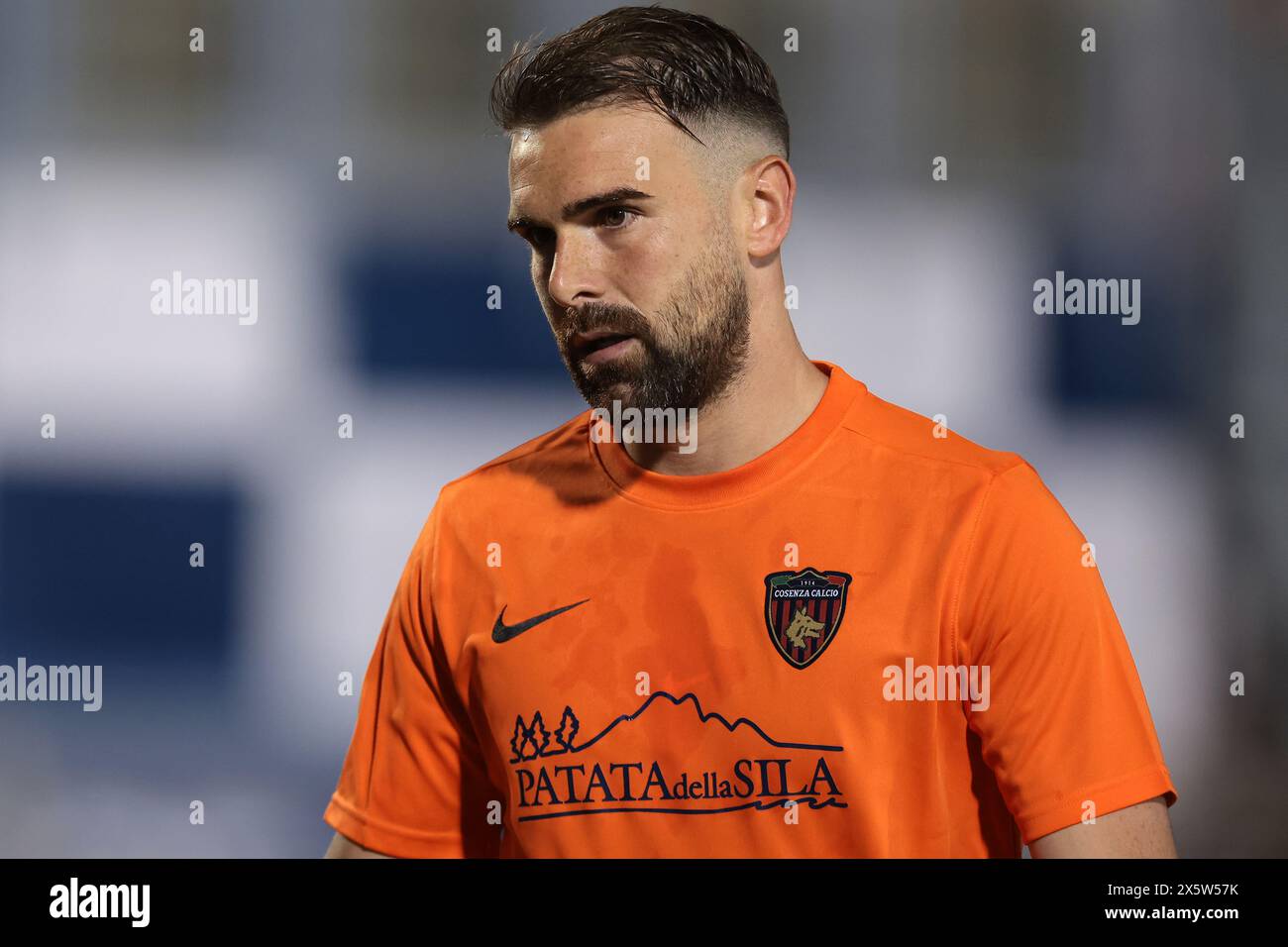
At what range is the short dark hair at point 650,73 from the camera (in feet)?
6.27

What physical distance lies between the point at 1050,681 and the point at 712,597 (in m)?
0.49

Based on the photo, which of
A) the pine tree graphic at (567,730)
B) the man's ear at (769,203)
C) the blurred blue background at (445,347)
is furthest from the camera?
the blurred blue background at (445,347)

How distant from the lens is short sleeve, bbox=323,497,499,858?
2012 mm

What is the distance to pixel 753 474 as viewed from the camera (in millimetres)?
1925

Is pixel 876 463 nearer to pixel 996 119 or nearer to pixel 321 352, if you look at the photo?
pixel 996 119

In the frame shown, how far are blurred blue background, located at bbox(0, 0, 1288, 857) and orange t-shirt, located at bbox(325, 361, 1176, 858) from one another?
0.69 metres

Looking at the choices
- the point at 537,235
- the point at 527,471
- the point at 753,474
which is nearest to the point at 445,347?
the point at 527,471

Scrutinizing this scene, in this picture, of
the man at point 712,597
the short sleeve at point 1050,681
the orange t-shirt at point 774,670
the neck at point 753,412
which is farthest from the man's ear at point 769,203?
the short sleeve at point 1050,681

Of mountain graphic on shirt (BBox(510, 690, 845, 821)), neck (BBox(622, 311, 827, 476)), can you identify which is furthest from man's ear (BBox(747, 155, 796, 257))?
mountain graphic on shirt (BBox(510, 690, 845, 821))

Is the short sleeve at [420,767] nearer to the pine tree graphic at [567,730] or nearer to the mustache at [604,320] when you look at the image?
the pine tree graphic at [567,730]

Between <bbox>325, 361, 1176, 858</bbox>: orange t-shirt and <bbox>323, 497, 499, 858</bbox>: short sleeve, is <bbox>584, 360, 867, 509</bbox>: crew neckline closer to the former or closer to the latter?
<bbox>325, 361, 1176, 858</bbox>: orange t-shirt

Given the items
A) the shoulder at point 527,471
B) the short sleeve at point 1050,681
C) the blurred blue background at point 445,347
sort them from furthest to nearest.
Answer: the blurred blue background at point 445,347, the shoulder at point 527,471, the short sleeve at point 1050,681

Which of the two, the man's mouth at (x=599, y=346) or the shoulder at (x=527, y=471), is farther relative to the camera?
the shoulder at (x=527, y=471)

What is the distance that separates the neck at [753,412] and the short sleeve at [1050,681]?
34 cm
